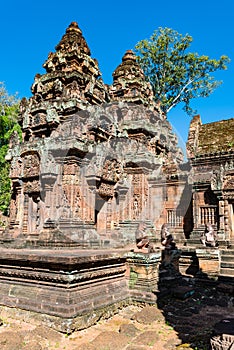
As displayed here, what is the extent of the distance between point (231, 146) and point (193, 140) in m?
2.04

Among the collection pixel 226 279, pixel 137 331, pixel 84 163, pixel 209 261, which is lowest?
pixel 137 331

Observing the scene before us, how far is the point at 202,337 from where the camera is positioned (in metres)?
4.88

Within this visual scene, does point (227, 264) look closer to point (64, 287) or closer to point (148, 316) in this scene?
point (148, 316)

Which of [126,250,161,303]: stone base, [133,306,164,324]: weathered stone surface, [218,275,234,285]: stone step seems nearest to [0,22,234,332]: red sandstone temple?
[126,250,161,303]: stone base

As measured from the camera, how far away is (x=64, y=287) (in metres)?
5.43

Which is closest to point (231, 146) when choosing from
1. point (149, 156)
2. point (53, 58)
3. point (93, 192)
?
point (149, 156)

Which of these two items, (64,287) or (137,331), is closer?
(137,331)

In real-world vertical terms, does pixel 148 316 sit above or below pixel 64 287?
below

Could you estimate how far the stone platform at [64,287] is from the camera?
5270 mm

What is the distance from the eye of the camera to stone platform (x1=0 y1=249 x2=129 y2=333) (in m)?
5.27

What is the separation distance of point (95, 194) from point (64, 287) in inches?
192

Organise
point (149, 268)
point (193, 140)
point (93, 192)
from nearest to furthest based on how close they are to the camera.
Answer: point (149, 268)
point (93, 192)
point (193, 140)

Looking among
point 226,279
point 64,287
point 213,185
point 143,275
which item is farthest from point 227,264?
point 64,287

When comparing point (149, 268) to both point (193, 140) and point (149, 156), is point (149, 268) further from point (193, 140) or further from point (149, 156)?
point (193, 140)
